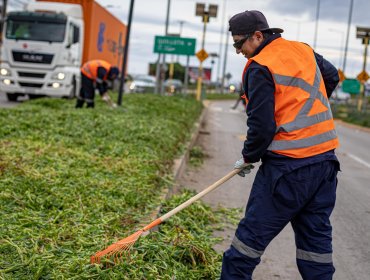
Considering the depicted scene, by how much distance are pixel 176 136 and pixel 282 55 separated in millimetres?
7998

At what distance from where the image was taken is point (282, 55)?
379 centimetres

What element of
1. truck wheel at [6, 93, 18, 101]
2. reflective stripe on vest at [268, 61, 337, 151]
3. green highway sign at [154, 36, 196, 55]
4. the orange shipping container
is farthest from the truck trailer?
reflective stripe on vest at [268, 61, 337, 151]

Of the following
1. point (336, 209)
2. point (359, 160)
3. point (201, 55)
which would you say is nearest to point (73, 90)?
point (359, 160)

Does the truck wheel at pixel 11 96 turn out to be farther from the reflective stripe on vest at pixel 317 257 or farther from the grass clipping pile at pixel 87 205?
the reflective stripe on vest at pixel 317 257

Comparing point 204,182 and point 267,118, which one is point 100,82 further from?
point 267,118

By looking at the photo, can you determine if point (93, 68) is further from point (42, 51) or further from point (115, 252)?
point (115, 252)

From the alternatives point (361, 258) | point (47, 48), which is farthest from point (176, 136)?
point (47, 48)

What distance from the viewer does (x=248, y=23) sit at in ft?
12.7

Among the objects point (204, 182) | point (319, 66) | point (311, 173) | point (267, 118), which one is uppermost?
point (319, 66)

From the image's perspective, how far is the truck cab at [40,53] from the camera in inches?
763

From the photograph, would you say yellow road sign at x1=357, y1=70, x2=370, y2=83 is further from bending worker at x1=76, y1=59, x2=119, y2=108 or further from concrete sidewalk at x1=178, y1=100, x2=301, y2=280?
bending worker at x1=76, y1=59, x2=119, y2=108

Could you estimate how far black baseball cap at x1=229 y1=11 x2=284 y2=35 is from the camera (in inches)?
153

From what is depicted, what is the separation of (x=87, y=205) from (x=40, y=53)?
1462 centimetres

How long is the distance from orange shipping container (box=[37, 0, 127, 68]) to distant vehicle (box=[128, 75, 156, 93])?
25.5ft
